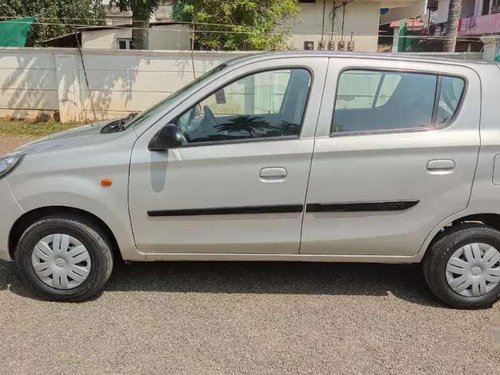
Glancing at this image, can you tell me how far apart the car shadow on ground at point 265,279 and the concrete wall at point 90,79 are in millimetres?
7116

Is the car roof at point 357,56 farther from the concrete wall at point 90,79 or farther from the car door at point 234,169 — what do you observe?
the concrete wall at point 90,79

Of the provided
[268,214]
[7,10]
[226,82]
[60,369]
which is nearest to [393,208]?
[268,214]

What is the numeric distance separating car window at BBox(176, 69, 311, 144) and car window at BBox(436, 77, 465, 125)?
3.02ft

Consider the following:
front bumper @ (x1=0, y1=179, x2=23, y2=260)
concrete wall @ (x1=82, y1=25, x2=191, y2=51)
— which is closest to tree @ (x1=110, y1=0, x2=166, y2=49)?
concrete wall @ (x1=82, y1=25, x2=191, y2=51)

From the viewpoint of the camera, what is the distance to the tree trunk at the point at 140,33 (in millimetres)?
11594

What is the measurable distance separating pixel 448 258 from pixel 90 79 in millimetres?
9077

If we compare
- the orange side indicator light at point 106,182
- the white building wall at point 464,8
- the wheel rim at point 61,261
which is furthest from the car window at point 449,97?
the white building wall at point 464,8

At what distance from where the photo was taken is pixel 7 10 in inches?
652

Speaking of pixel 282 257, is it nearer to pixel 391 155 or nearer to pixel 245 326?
pixel 245 326

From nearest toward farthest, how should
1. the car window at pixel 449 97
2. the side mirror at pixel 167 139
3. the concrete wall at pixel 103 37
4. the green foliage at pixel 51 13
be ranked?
the side mirror at pixel 167 139
the car window at pixel 449 97
the concrete wall at pixel 103 37
the green foliage at pixel 51 13

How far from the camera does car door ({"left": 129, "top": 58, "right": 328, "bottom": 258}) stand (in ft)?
11.0

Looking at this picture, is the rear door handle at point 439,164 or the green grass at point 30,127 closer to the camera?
the rear door handle at point 439,164

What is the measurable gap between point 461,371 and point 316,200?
1.35 m

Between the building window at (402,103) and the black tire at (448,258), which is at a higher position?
the building window at (402,103)
